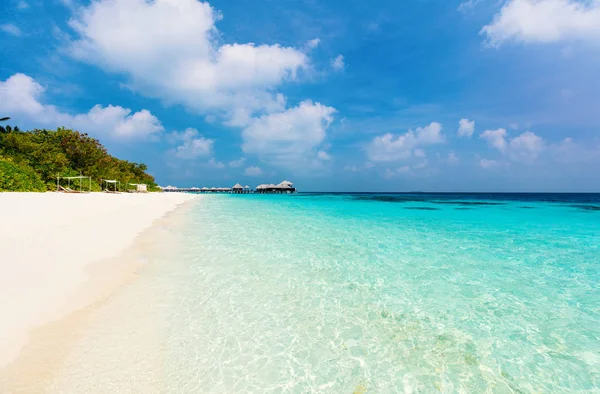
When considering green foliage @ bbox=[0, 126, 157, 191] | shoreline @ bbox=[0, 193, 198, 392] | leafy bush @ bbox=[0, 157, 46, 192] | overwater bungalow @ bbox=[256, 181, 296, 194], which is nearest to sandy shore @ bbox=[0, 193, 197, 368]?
shoreline @ bbox=[0, 193, 198, 392]

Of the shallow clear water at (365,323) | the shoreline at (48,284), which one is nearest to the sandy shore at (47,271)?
the shoreline at (48,284)

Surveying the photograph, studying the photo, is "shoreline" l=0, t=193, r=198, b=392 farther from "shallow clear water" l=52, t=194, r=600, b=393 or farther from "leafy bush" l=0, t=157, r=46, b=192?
"leafy bush" l=0, t=157, r=46, b=192

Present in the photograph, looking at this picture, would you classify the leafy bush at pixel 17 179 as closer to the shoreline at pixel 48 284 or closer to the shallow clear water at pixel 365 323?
the shoreline at pixel 48 284

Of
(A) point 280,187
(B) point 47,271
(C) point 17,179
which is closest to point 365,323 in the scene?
(B) point 47,271

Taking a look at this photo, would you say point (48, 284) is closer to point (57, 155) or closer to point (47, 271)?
point (47, 271)

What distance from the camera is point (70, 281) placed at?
4.67 meters

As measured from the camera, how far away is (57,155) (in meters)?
30.8

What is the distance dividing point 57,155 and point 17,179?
10509 mm

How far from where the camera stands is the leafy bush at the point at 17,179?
809 inches

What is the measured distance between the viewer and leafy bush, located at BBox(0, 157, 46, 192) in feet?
67.4

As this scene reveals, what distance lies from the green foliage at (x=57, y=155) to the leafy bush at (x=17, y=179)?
111 cm

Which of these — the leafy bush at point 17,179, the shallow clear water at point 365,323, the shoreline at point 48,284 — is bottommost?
the shallow clear water at point 365,323

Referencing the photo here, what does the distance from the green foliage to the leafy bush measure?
3.65 ft

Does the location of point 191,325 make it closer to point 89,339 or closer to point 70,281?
point 89,339
